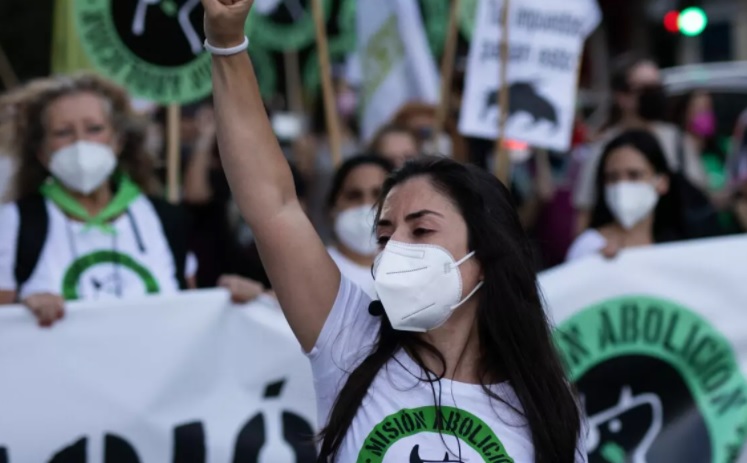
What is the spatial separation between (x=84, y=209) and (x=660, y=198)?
2270mm

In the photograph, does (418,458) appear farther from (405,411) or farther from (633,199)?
(633,199)

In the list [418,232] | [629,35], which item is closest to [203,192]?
[418,232]

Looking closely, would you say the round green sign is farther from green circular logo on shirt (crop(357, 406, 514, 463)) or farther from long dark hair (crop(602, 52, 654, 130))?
green circular logo on shirt (crop(357, 406, 514, 463))

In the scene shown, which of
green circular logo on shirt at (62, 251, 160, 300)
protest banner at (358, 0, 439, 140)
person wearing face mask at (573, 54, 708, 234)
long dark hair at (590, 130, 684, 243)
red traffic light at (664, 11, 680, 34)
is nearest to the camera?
green circular logo on shirt at (62, 251, 160, 300)

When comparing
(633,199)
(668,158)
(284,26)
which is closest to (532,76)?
(668,158)

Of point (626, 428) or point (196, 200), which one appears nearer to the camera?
point (626, 428)

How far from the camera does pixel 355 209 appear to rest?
512 cm

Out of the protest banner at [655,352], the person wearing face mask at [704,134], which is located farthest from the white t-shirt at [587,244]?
the person wearing face mask at [704,134]

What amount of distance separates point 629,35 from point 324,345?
19897 millimetres

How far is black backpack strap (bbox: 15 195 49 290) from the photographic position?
425cm

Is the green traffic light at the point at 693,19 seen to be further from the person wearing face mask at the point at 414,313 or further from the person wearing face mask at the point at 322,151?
the person wearing face mask at the point at 414,313

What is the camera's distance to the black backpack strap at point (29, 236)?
4254mm

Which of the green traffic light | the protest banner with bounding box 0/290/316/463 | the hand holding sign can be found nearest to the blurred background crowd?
the protest banner with bounding box 0/290/316/463

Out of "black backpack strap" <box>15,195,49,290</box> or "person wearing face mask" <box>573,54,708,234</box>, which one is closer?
"black backpack strap" <box>15,195,49,290</box>
